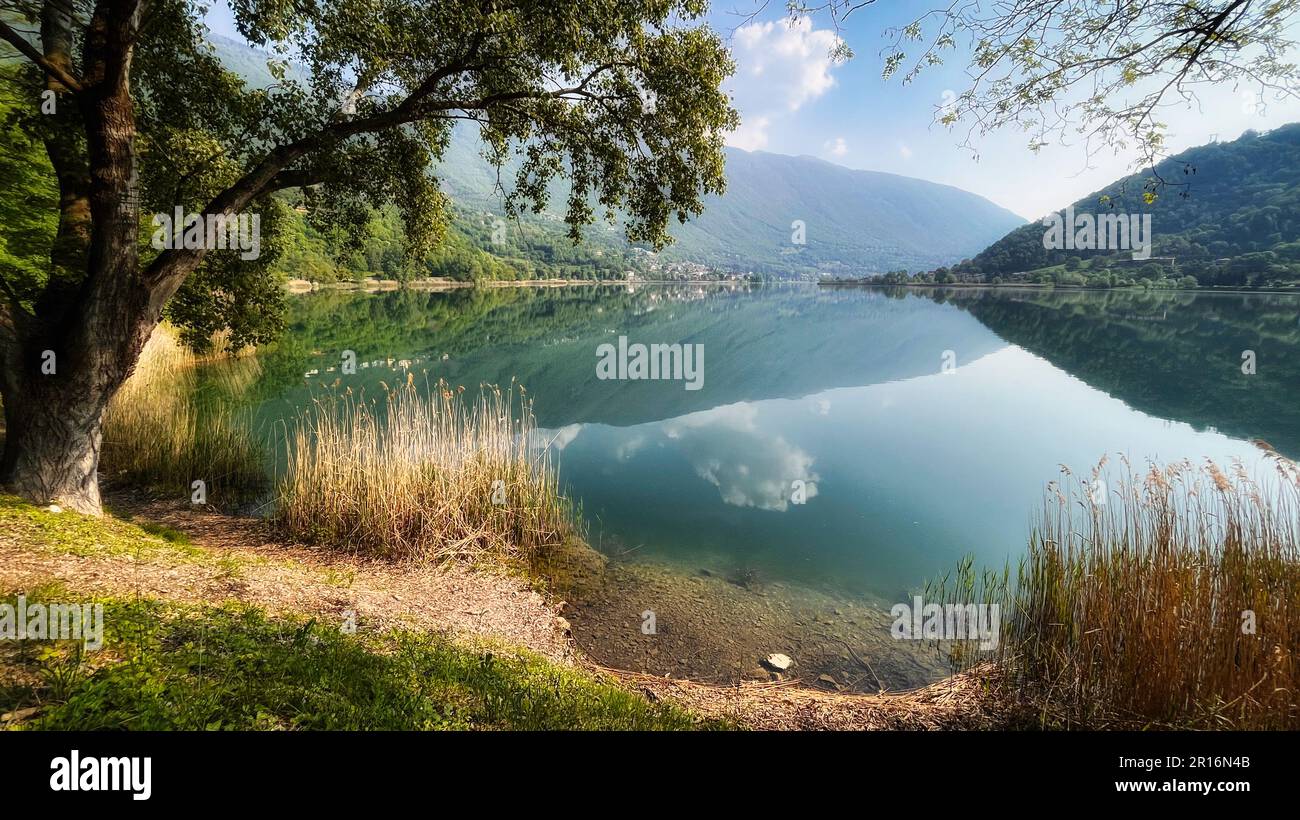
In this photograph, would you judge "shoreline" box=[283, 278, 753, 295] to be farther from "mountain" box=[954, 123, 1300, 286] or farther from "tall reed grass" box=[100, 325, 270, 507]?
"mountain" box=[954, 123, 1300, 286]

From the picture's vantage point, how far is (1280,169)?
9656 centimetres

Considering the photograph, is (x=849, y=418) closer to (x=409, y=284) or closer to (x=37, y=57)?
(x=37, y=57)

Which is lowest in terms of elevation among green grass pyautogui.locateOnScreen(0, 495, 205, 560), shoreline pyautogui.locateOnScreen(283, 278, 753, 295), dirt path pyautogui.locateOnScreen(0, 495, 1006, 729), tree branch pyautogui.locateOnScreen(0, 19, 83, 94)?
dirt path pyautogui.locateOnScreen(0, 495, 1006, 729)

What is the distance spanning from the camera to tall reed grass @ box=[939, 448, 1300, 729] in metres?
4.52

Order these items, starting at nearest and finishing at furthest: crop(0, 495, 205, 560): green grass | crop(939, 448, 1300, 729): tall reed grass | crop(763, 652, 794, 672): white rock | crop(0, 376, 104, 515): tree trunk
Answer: crop(939, 448, 1300, 729): tall reed grass
crop(0, 495, 205, 560): green grass
crop(0, 376, 104, 515): tree trunk
crop(763, 652, 794, 672): white rock

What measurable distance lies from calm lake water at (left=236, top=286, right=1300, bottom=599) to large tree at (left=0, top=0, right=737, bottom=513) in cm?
649

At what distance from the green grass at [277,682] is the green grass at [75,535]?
5.18ft

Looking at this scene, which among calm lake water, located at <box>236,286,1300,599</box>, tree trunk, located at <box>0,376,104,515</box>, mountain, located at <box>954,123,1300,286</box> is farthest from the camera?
mountain, located at <box>954,123,1300,286</box>

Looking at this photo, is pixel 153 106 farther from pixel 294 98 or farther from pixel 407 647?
pixel 407 647

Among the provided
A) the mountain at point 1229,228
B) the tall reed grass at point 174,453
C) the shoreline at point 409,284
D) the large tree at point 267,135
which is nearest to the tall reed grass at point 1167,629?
the large tree at point 267,135

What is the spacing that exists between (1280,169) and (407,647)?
158 m

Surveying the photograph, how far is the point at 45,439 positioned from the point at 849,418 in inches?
819

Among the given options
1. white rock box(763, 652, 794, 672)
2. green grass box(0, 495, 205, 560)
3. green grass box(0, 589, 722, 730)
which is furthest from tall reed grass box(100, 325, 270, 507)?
white rock box(763, 652, 794, 672)

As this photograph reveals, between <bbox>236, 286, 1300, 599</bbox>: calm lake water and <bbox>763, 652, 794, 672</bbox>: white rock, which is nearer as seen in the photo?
<bbox>763, 652, 794, 672</bbox>: white rock
